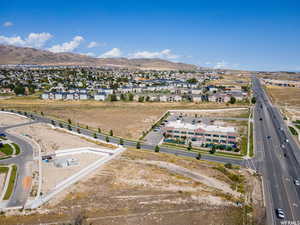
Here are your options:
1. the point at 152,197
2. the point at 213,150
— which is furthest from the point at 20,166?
the point at 213,150

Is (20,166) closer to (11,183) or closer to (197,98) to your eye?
(11,183)

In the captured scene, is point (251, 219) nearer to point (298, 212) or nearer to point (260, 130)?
point (298, 212)

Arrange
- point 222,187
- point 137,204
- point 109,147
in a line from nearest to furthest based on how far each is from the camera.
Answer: point 137,204, point 222,187, point 109,147

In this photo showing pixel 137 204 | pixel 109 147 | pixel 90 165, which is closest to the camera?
pixel 137 204

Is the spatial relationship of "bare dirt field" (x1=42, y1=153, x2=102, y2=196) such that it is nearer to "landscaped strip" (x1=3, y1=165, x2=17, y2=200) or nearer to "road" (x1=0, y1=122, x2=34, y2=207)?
"road" (x1=0, y1=122, x2=34, y2=207)

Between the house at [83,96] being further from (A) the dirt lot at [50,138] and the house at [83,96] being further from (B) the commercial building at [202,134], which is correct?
(B) the commercial building at [202,134]

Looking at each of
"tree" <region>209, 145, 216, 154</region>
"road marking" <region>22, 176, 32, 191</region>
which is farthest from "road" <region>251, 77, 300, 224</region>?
"road marking" <region>22, 176, 32, 191</region>

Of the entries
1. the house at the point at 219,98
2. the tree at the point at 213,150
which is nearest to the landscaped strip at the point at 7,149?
the tree at the point at 213,150

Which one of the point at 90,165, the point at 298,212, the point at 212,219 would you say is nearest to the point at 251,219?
the point at 212,219
